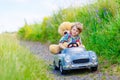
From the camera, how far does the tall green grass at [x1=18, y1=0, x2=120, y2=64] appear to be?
1083 cm

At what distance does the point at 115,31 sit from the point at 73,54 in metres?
1.45

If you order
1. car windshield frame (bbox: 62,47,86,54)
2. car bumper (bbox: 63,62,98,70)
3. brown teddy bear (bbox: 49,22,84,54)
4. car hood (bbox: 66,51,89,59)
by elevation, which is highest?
brown teddy bear (bbox: 49,22,84,54)

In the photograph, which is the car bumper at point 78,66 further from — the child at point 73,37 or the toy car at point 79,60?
the child at point 73,37

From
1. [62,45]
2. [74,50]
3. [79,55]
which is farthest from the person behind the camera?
[62,45]

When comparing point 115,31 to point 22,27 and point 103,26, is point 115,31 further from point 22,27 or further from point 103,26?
point 22,27

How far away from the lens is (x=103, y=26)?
12.3m

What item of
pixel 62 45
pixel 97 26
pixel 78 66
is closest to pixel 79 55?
pixel 78 66

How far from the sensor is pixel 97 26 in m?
12.6

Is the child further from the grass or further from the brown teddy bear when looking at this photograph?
the grass

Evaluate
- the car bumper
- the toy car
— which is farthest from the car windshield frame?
the car bumper

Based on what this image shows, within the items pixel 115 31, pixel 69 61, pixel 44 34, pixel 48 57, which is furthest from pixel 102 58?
pixel 44 34

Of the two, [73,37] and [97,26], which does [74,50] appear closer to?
[73,37]

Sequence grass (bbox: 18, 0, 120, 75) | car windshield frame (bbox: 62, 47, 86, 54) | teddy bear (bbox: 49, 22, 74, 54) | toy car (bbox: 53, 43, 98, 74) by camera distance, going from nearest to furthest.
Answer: toy car (bbox: 53, 43, 98, 74), car windshield frame (bbox: 62, 47, 86, 54), grass (bbox: 18, 0, 120, 75), teddy bear (bbox: 49, 22, 74, 54)

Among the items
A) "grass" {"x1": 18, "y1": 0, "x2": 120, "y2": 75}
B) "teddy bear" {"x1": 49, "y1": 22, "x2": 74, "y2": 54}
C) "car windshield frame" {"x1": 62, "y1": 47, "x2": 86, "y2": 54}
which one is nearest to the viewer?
"car windshield frame" {"x1": 62, "y1": 47, "x2": 86, "y2": 54}
